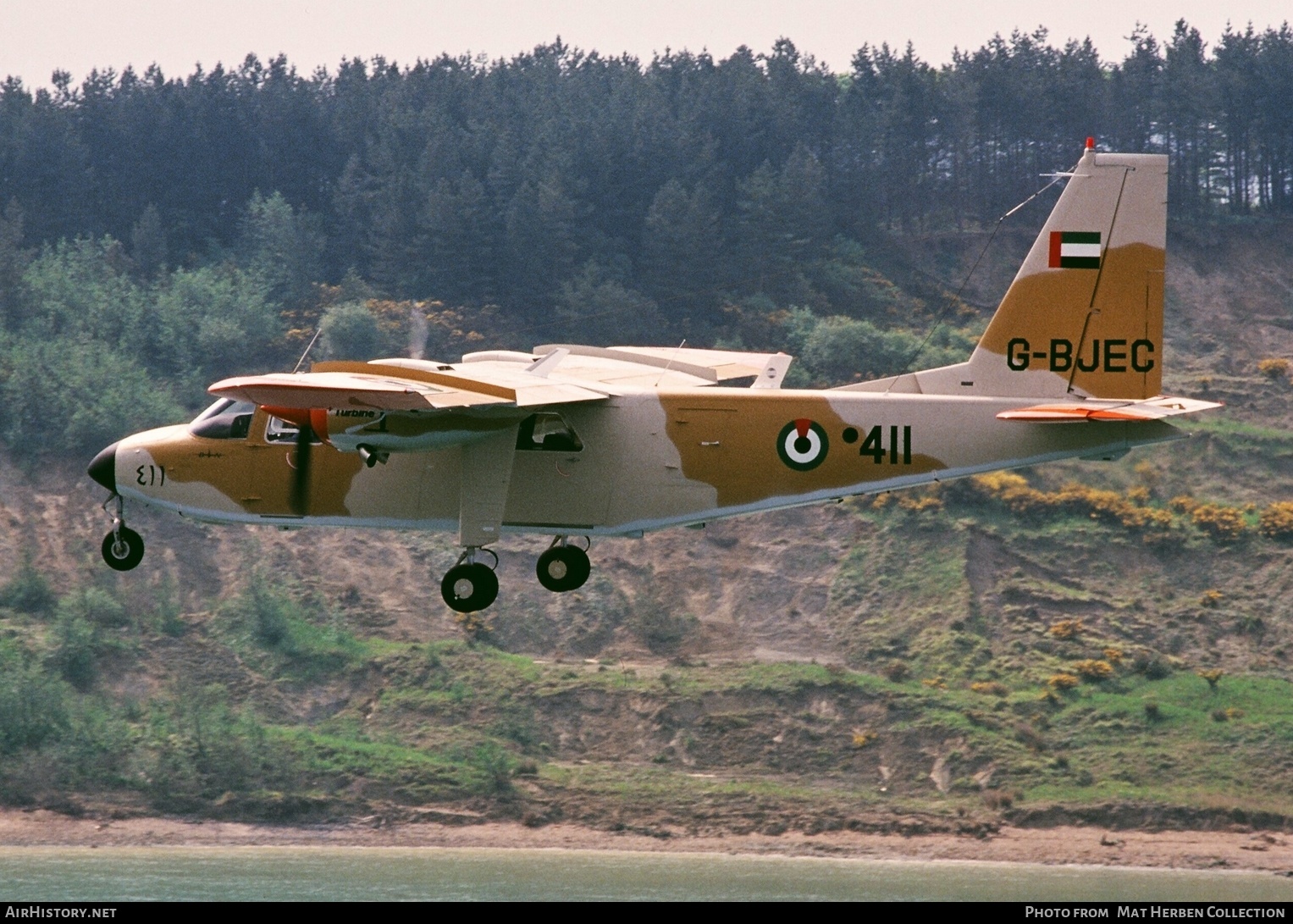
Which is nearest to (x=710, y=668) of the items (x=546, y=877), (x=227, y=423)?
(x=546, y=877)

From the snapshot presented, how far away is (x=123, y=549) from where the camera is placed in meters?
35.1

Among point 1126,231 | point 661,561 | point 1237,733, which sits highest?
point 1126,231

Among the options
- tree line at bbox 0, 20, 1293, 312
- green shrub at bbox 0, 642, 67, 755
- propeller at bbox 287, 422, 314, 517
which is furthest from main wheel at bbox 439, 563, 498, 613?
tree line at bbox 0, 20, 1293, 312

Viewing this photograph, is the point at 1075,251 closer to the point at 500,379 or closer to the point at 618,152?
the point at 500,379

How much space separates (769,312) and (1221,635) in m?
32.2

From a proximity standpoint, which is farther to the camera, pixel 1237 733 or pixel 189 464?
pixel 1237 733

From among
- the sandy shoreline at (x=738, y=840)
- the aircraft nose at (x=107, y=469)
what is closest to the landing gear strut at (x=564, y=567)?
the aircraft nose at (x=107, y=469)

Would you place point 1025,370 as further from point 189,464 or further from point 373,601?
point 373,601

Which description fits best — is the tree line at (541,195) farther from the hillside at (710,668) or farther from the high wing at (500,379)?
the high wing at (500,379)

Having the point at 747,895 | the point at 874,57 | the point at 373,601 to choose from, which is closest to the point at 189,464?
the point at 747,895

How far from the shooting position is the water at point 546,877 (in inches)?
2547

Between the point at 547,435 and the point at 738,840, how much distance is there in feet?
123

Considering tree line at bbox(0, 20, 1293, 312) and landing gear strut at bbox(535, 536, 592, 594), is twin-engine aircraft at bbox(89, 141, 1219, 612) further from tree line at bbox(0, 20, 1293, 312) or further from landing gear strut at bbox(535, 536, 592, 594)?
tree line at bbox(0, 20, 1293, 312)

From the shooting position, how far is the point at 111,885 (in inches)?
2603
